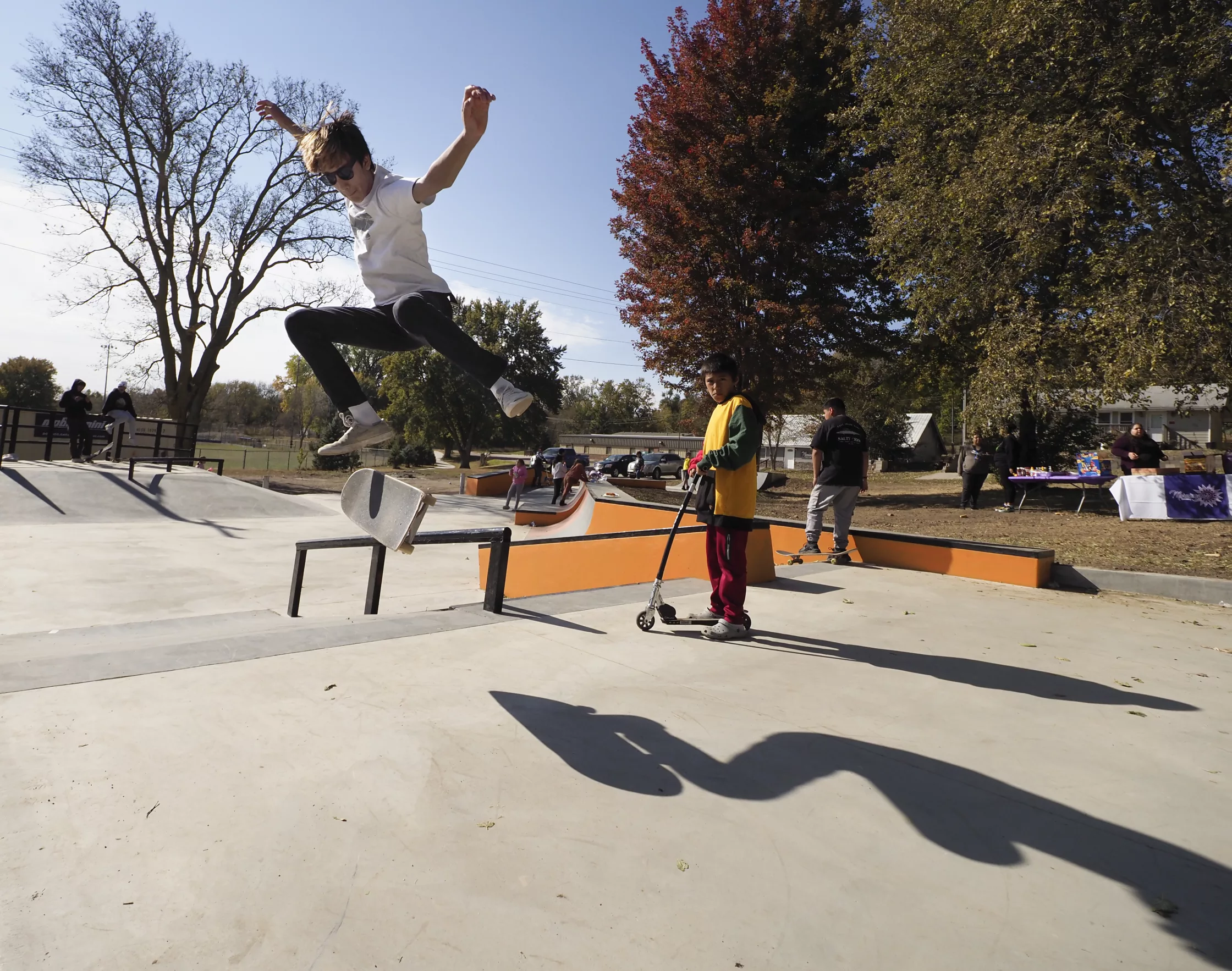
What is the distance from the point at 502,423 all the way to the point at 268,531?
118ft

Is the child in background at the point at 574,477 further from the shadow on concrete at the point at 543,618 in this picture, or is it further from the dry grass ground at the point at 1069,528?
the shadow on concrete at the point at 543,618

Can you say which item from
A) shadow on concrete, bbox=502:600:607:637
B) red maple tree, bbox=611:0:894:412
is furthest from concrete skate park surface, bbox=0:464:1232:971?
red maple tree, bbox=611:0:894:412

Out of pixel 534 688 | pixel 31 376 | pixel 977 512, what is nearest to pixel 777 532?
pixel 977 512

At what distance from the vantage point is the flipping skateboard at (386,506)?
10.6 ft

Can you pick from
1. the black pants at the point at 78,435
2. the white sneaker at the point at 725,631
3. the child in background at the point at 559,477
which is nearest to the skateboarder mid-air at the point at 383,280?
the white sneaker at the point at 725,631

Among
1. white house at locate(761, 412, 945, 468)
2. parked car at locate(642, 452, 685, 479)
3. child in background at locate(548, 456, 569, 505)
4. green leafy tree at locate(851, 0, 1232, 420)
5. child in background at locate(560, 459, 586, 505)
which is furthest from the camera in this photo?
white house at locate(761, 412, 945, 468)

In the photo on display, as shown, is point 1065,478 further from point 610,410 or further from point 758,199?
point 610,410

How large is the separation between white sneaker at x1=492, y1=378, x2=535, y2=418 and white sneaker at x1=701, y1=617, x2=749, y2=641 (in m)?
1.89

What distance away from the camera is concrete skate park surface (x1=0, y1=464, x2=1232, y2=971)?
1.54m

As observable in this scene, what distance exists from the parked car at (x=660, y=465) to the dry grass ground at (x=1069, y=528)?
65.2 feet

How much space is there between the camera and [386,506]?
3.50 metres

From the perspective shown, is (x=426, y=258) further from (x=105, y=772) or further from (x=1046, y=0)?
(x=1046, y=0)

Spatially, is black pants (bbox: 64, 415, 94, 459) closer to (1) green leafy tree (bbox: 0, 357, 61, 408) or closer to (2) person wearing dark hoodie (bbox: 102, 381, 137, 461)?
(2) person wearing dark hoodie (bbox: 102, 381, 137, 461)

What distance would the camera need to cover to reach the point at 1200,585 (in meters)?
5.87
